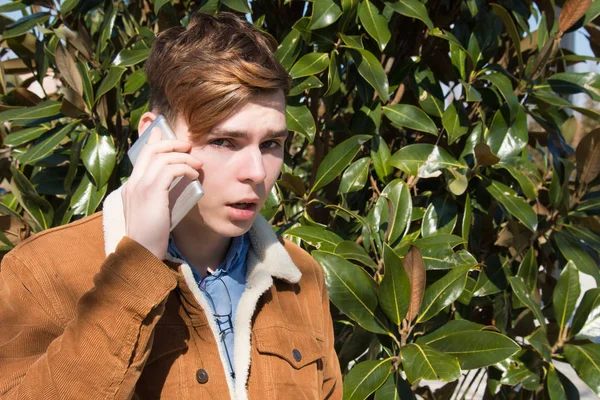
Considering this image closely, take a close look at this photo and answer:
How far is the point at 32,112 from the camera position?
232cm

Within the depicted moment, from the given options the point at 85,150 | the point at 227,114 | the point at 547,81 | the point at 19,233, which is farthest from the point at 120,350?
the point at 547,81

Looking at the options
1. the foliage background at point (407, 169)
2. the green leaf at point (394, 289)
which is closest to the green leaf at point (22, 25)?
the foliage background at point (407, 169)

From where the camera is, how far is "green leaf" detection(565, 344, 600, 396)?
2.17m

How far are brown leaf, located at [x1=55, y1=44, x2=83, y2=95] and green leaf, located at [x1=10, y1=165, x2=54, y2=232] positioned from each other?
0.33 meters

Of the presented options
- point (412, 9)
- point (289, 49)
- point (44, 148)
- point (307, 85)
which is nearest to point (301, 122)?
point (307, 85)

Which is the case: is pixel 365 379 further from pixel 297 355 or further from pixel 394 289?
pixel 297 355

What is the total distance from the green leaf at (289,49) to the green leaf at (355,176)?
15.3 inches

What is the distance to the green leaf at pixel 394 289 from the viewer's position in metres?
2.00

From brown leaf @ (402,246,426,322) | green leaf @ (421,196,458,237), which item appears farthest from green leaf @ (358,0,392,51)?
brown leaf @ (402,246,426,322)

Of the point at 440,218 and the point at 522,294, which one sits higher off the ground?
the point at 440,218

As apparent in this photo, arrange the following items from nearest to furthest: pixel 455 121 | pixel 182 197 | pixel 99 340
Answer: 1. pixel 99 340
2. pixel 182 197
3. pixel 455 121

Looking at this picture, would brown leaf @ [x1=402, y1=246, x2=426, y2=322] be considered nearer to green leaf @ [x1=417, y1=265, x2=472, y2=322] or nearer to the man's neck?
green leaf @ [x1=417, y1=265, x2=472, y2=322]

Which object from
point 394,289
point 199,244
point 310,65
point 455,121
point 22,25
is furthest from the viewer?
point 22,25

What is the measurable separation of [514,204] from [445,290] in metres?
0.40
